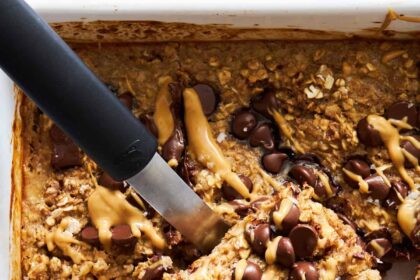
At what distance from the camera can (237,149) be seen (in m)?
1.74

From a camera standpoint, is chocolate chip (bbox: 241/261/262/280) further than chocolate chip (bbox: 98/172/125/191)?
No

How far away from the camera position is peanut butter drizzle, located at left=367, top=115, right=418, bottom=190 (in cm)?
167

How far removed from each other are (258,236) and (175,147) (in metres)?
0.30

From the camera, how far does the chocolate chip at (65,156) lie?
68.1 inches

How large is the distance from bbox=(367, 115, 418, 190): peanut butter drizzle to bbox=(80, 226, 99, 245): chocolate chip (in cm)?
69

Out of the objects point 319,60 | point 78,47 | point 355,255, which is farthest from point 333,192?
point 78,47

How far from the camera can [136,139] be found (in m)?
1.32

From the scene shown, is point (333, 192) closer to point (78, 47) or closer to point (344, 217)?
point (344, 217)

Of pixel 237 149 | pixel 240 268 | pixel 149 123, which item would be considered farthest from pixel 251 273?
pixel 149 123

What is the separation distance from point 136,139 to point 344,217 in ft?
2.06

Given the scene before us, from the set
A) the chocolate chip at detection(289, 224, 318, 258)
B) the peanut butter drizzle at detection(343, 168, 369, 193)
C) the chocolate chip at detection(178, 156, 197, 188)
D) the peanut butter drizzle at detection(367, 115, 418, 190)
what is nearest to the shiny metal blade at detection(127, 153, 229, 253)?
the chocolate chip at detection(178, 156, 197, 188)

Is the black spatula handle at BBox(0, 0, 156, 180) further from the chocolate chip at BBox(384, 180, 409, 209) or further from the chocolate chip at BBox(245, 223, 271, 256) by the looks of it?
the chocolate chip at BBox(384, 180, 409, 209)

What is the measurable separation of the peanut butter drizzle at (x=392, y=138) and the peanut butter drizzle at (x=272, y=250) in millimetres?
361

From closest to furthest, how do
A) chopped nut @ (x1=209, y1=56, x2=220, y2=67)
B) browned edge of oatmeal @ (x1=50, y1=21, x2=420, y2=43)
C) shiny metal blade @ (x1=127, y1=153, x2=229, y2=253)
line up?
Result: shiny metal blade @ (x1=127, y1=153, x2=229, y2=253) < browned edge of oatmeal @ (x1=50, y1=21, x2=420, y2=43) < chopped nut @ (x1=209, y1=56, x2=220, y2=67)
